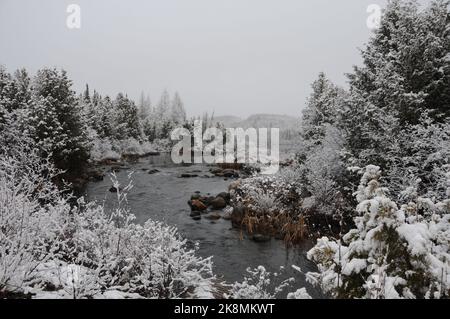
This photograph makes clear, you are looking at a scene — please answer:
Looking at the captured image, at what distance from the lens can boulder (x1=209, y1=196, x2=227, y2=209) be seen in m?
16.5

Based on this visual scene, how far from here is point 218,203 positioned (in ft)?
54.5

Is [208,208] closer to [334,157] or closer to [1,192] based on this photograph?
[334,157]

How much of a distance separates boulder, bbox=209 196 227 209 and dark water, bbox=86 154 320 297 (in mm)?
A: 1423

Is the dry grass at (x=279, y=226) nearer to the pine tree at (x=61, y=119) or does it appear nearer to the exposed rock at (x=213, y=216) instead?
the exposed rock at (x=213, y=216)

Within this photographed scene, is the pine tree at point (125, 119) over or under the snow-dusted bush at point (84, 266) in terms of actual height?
over

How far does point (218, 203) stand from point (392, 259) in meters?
13.3

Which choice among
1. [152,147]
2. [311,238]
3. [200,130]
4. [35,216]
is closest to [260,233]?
[311,238]

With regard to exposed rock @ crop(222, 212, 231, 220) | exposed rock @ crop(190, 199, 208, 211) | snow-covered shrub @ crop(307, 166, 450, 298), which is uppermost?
snow-covered shrub @ crop(307, 166, 450, 298)

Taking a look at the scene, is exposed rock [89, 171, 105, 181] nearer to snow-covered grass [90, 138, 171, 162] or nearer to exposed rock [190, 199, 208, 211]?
snow-covered grass [90, 138, 171, 162]

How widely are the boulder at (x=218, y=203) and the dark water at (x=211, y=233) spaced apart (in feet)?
4.67

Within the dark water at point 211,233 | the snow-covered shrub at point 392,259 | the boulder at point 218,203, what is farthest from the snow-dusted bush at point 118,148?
the snow-covered shrub at point 392,259

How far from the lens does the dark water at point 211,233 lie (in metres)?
9.43

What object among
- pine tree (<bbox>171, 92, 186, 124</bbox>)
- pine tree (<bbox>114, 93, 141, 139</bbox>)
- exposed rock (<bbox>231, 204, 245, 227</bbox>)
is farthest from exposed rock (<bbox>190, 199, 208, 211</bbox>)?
pine tree (<bbox>171, 92, 186, 124</bbox>)

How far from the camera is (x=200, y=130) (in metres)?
66.2
